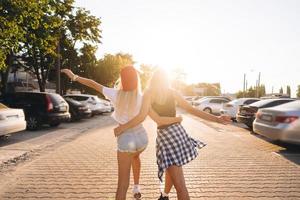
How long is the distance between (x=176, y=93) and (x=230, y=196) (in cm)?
221

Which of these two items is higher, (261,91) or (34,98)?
(34,98)

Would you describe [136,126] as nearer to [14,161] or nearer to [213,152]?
[14,161]

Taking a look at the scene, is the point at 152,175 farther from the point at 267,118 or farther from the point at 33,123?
the point at 33,123

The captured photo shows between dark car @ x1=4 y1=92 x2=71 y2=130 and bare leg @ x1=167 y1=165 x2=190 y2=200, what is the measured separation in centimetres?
1253

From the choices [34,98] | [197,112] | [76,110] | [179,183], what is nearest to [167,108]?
[197,112]

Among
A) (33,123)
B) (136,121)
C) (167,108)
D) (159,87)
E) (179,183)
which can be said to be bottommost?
(33,123)

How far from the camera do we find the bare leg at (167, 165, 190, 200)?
424 centimetres

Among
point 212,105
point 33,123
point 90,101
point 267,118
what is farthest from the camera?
point 212,105

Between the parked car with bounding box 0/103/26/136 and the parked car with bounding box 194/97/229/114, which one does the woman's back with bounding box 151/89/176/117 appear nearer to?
the parked car with bounding box 0/103/26/136

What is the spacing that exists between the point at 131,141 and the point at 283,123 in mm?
7073

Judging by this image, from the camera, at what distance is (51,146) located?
11.5 metres

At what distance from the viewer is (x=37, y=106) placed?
16.3 metres

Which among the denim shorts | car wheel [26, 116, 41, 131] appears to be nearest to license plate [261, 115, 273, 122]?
the denim shorts

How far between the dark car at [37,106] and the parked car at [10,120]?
372cm
